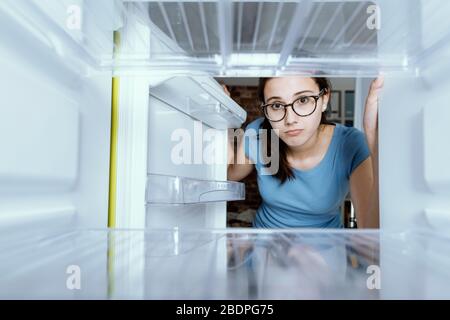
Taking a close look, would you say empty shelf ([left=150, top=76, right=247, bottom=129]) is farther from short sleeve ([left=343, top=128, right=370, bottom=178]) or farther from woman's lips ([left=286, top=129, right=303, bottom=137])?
short sleeve ([left=343, top=128, right=370, bottom=178])

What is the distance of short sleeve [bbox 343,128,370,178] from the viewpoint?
5.38 ft

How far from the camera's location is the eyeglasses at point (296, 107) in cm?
163

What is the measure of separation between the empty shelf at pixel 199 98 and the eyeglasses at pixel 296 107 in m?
0.32

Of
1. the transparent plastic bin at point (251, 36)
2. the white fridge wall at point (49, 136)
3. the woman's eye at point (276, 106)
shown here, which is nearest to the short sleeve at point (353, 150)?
the woman's eye at point (276, 106)

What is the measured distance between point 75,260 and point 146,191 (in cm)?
30

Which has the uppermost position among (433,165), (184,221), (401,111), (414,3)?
(414,3)

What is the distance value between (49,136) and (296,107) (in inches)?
47.1

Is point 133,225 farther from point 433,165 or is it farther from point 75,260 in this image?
point 433,165

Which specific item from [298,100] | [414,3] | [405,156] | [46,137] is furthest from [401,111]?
[298,100]

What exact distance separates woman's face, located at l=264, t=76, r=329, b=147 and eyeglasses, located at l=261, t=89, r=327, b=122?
1cm

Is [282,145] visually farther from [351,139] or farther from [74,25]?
[74,25]

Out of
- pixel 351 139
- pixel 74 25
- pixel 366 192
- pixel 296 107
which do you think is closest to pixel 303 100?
pixel 296 107

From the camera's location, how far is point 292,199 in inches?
67.9

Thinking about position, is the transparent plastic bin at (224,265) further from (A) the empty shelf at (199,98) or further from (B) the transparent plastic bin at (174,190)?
(A) the empty shelf at (199,98)
